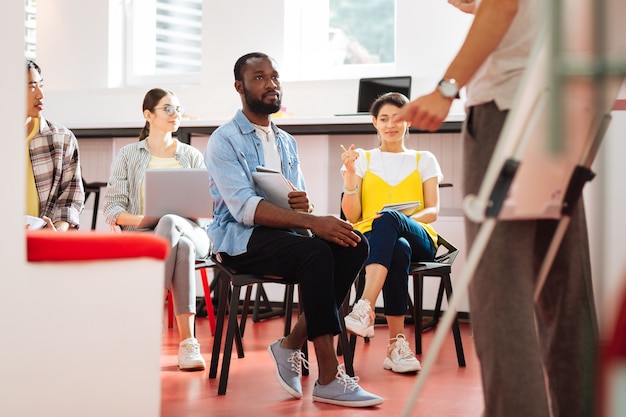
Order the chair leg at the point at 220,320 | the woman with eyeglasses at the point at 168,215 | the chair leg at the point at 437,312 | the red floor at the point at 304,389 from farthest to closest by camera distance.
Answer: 1. the chair leg at the point at 437,312
2. the woman with eyeglasses at the point at 168,215
3. the chair leg at the point at 220,320
4. the red floor at the point at 304,389

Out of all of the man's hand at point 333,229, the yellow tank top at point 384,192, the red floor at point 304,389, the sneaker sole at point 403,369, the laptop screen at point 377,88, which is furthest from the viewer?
the laptop screen at point 377,88

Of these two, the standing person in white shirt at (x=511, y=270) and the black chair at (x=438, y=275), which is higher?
the standing person in white shirt at (x=511, y=270)

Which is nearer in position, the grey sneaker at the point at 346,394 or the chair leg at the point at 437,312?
the grey sneaker at the point at 346,394

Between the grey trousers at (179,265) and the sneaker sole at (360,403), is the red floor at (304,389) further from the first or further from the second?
the grey trousers at (179,265)

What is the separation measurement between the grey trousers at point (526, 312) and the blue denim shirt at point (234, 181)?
123 cm

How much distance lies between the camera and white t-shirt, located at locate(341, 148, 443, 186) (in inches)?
135

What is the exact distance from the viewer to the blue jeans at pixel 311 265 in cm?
242

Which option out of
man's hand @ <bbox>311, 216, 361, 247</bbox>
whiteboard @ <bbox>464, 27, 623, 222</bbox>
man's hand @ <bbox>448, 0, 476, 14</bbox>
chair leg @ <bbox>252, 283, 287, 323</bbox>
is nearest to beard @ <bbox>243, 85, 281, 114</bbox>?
man's hand @ <bbox>311, 216, 361, 247</bbox>

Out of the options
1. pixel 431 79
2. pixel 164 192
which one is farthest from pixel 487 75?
pixel 431 79

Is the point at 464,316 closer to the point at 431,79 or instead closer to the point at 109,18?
the point at 431,79

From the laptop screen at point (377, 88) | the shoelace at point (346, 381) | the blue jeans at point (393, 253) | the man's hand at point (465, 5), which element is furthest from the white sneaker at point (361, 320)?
the laptop screen at point (377, 88)

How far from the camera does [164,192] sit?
3215 mm

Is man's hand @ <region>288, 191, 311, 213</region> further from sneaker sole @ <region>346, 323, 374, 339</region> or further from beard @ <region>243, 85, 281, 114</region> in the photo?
sneaker sole @ <region>346, 323, 374, 339</region>

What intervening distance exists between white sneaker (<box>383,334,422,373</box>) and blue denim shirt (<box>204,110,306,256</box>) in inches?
29.8
